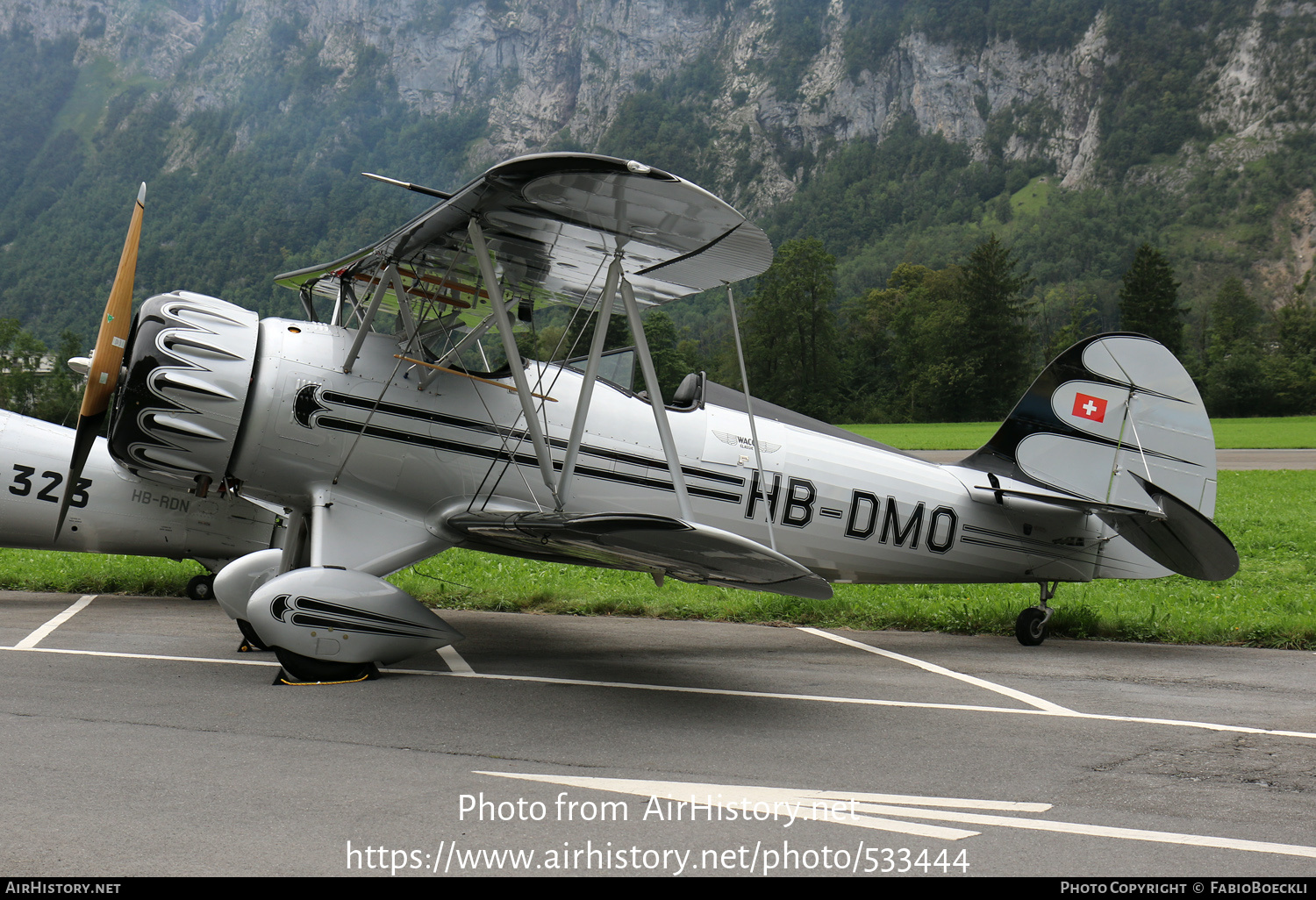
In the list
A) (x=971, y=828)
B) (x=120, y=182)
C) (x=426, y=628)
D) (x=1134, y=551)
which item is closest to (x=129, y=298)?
(x=426, y=628)

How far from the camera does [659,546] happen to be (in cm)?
528

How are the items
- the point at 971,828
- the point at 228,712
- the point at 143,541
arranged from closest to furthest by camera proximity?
1. the point at 971,828
2. the point at 228,712
3. the point at 143,541

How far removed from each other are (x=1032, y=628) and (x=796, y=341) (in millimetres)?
66827

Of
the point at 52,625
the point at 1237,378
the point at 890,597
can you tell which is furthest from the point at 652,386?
the point at 1237,378

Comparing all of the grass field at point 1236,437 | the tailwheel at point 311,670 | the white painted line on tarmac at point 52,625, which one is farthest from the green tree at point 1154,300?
the tailwheel at point 311,670

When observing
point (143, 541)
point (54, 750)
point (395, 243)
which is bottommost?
point (143, 541)

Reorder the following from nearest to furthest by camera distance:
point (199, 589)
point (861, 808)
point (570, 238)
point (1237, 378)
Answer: point (861, 808) < point (570, 238) < point (199, 589) < point (1237, 378)

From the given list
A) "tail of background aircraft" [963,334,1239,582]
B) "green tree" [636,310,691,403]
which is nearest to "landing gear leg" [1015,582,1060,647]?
"tail of background aircraft" [963,334,1239,582]

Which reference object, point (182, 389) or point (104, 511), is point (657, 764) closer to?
point (182, 389)

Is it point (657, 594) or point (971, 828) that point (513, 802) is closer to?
point (971, 828)

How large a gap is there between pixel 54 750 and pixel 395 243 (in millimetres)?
3713

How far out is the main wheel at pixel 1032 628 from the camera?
8.15 metres

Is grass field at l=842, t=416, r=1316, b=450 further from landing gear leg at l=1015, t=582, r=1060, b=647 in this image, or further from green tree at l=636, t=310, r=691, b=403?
landing gear leg at l=1015, t=582, r=1060, b=647

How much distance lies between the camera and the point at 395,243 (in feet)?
21.7
